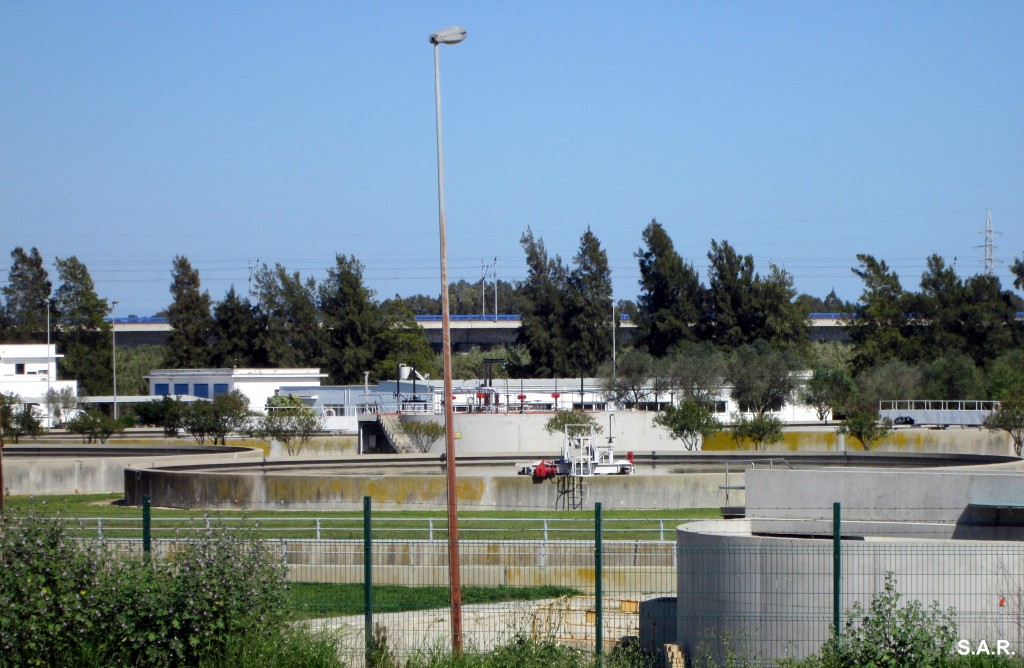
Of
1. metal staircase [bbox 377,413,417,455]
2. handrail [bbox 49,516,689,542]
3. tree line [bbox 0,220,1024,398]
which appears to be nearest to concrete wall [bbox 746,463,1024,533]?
handrail [bbox 49,516,689,542]

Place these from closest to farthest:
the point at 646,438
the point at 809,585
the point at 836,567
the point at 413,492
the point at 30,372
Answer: the point at 836,567
the point at 809,585
the point at 413,492
the point at 646,438
the point at 30,372

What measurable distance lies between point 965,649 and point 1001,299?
85198 millimetres

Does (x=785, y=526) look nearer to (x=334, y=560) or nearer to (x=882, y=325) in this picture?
(x=334, y=560)

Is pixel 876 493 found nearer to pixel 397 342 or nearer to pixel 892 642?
pixel 892 642

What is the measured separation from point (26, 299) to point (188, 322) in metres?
21.5

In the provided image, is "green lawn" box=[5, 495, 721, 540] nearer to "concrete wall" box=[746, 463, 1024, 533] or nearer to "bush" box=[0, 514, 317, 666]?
"concrete wall" box=[746, 463, 1024, 533]

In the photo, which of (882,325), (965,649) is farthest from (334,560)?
(882,325)

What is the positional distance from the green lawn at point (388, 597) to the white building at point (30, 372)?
6979 cm

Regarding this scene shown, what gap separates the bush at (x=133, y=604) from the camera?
36.7 feet

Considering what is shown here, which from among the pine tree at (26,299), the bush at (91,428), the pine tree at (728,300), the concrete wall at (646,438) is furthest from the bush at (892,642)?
the pine tree at (26,299)

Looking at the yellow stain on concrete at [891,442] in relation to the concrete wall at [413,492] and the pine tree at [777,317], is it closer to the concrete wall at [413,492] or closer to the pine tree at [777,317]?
the concrete wall at [413,492]

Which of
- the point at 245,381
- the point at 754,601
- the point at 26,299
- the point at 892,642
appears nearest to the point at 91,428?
the point at 245,381

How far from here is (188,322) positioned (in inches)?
4215

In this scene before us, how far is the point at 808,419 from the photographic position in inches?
3014
